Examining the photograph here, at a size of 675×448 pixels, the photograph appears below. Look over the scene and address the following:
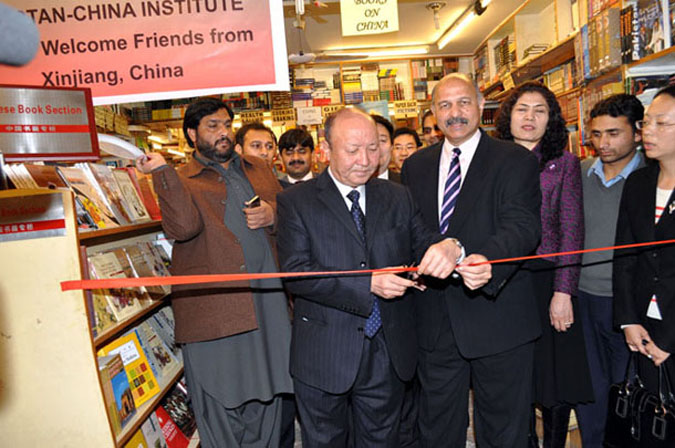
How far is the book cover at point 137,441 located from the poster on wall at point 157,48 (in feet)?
5.00

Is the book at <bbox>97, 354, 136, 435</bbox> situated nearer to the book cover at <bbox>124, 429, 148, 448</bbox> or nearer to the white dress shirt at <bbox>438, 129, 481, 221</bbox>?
the book cover at <bbox>124, 429, 148, 448</bbox>

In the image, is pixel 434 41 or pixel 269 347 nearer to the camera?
pixel 269 347

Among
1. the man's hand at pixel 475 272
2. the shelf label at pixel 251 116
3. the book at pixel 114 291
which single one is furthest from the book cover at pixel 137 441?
the shelf label at pixel 251 116

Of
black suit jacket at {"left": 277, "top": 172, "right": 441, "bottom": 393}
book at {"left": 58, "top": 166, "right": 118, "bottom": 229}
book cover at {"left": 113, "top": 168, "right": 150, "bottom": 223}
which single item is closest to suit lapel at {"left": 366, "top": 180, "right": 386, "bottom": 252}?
black suit jacket at {"left": 277, "top": 172, "right": 441, "bottom": 393}

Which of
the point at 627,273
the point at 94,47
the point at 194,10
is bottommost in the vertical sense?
the point at 627,273

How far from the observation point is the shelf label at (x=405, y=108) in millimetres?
8047

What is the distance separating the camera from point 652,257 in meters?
2.08

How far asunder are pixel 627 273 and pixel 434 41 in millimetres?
7391

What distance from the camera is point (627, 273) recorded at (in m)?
2.19

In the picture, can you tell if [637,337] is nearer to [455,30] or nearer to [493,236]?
[493,236]

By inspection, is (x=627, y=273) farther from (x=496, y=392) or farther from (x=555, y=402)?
(x=496, y=392)

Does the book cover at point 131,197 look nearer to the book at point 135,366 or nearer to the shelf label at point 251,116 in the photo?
the book at point 135,366

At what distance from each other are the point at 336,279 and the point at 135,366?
50.0 inches

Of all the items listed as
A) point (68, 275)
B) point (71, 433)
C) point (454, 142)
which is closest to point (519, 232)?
point (454, 142)
